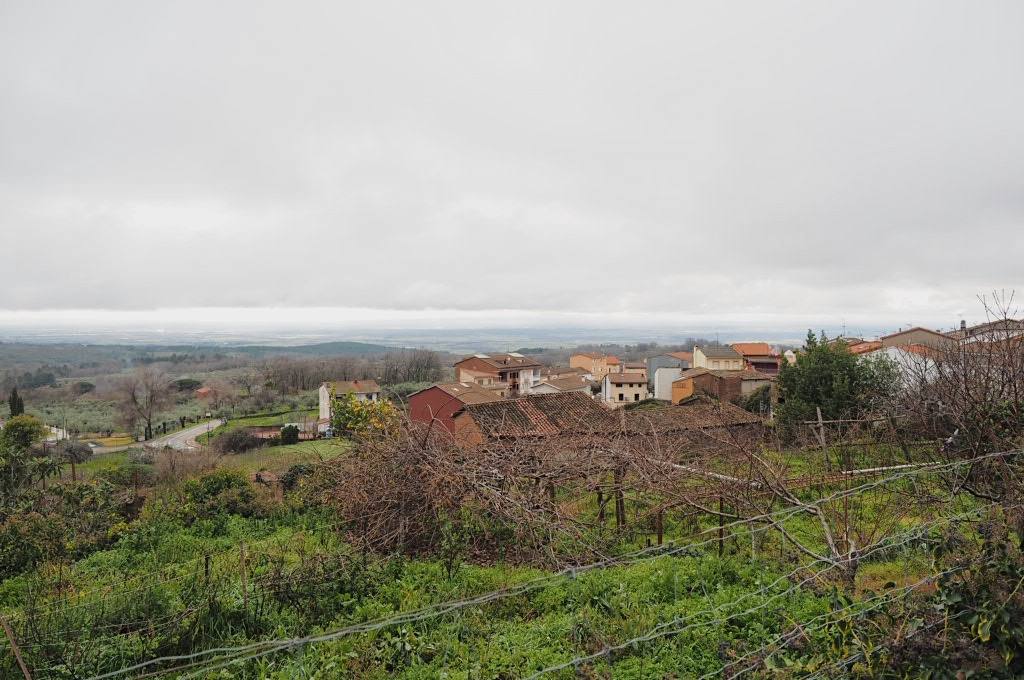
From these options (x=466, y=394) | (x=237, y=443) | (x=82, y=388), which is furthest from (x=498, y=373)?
(x=82, y=388)

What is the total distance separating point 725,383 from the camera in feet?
102

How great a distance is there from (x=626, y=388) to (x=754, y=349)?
11771 mm

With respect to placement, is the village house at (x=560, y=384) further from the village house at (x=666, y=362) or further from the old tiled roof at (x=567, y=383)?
the village house at (x=666, y=362)

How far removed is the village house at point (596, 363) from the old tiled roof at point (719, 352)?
12592 mm

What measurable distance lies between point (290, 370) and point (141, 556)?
172ft

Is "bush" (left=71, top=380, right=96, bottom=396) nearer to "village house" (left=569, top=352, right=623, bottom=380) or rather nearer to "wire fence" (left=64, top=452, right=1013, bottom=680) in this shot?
"village house" (left=569, top=352, right=623, bottom=380)

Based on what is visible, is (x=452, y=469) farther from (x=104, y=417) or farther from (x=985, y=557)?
(x=104, y=417)

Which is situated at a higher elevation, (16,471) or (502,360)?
(16,471)

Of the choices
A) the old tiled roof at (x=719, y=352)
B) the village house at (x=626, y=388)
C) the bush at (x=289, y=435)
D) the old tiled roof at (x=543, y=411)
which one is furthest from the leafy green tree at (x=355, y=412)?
the old tiled roof at (x=719, y=352)

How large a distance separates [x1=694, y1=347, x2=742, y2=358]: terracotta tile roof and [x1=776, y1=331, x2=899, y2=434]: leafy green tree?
2064cm

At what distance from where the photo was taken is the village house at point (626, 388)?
41062 millimetres

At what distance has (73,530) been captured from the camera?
24.3 ft

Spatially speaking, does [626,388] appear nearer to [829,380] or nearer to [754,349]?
[754,349]

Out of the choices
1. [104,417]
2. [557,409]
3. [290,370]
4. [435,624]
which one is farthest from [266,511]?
[290,370]
